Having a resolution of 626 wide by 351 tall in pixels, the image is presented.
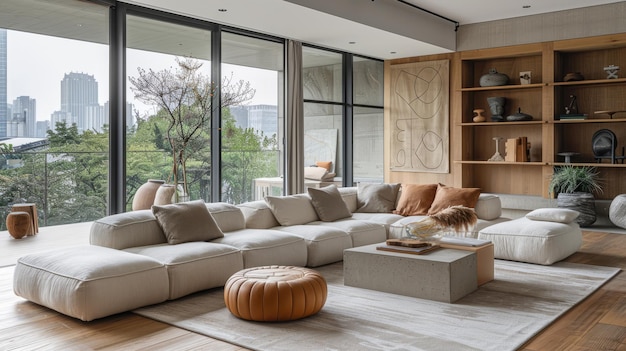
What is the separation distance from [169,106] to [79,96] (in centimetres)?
99

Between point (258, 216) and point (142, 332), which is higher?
point (258, 216)

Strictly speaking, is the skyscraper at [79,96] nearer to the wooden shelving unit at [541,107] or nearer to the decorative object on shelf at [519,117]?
the wooden shelving unit at [541,107]

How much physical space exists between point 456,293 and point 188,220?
2170mm

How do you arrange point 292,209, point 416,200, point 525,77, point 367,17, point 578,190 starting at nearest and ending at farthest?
point 292,209
point 416,200
point 367,17
point 578,190
point 525,77

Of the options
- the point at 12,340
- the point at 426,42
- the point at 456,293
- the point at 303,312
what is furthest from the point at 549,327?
the point at 426,42

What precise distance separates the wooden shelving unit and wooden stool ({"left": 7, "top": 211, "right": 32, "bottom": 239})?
6244mm

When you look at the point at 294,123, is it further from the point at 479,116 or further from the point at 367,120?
the point at 479,116

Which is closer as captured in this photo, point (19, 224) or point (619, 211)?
point (19, 224)

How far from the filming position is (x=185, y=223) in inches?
187

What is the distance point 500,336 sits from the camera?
3381 mm

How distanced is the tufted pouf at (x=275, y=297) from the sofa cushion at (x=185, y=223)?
1.06 m

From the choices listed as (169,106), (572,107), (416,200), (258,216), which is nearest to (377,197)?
(416,200)

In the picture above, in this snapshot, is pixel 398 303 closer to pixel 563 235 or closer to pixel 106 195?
pixel 563 235

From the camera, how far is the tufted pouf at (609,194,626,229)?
24.9ft
